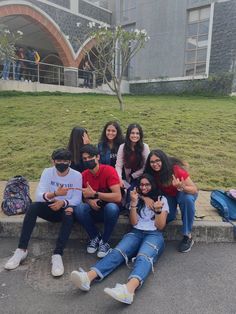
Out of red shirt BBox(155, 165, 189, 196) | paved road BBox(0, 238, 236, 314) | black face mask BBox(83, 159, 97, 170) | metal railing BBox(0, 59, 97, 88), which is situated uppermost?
metal railing BBox(0, 59, 97, 88)

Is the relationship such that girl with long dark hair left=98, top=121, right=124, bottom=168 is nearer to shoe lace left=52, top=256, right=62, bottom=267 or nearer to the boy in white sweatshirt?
the boy in white sweatshirt

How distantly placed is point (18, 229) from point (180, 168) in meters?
2.19

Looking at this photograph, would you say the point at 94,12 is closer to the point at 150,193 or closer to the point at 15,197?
the point at 15,197

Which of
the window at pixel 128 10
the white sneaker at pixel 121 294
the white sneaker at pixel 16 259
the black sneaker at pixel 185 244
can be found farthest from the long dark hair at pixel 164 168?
the window at pixel 128 10

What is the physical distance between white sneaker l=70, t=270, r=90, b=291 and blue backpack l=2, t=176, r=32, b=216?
1.71m

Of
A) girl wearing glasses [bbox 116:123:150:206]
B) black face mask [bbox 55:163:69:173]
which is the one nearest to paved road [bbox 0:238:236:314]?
black face mask [bbox 55:163:69:173]

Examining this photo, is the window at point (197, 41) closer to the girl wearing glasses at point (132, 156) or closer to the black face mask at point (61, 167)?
the girl wearing glasses at point (132, 156)

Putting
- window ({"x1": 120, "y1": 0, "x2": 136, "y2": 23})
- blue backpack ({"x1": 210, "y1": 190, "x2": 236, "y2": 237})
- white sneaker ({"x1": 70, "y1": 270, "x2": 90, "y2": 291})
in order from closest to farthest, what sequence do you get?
white sneaker ({"x1": 70, "y1": 270, "x2": 90, "y2": 291})
blue backpack ({"x1": 210, "y1": 190, "x2": 236, "y2": 237})
window ({"x1": 120, "y1": 0, "x2": 136, "y2": 23})

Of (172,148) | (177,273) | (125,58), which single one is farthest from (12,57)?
(177,273)

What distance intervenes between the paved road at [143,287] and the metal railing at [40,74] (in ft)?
40.3

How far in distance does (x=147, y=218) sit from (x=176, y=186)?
519mm

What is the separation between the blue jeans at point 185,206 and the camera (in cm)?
375

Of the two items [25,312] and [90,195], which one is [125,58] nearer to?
[90,195]

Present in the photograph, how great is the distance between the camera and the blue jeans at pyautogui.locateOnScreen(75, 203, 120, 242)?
3621mm
